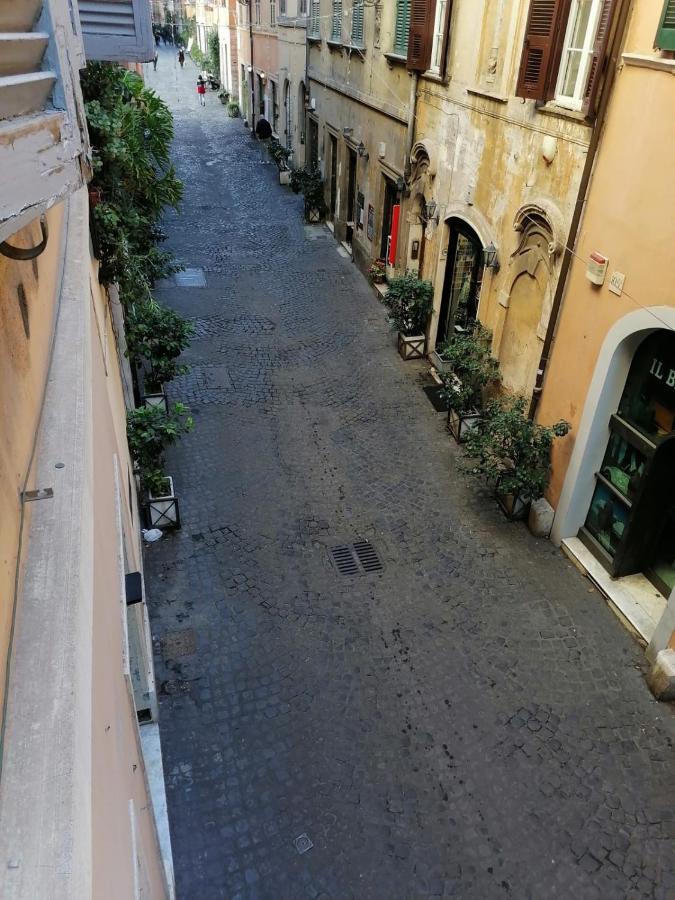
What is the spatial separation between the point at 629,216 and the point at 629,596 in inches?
158

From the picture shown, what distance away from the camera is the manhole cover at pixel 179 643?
6.53 metres

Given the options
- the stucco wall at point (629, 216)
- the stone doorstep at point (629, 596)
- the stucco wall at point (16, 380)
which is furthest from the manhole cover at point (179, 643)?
the stucco wall at point (629, 216)

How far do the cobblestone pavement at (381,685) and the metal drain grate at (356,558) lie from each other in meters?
0.12

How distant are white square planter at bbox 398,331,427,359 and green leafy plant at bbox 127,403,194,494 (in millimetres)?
5841

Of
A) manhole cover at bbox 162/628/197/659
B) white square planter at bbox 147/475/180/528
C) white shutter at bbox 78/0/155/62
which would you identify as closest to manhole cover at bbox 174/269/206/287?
white square planter at bbox 147/475/180/528

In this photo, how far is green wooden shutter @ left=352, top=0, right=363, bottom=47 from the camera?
14596 millimetres

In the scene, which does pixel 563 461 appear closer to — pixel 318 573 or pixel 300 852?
pixel 318 573

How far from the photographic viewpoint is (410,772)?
18.4ft

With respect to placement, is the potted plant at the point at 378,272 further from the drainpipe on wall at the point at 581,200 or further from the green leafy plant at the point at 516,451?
the green leafy plant at the point at 516,451

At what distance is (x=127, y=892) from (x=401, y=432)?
851cm

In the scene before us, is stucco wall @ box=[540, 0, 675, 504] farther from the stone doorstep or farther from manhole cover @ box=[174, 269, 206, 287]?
manhole cover @ box=[174, 269, 206, 287]

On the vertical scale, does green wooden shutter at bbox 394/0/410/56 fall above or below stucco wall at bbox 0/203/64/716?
above

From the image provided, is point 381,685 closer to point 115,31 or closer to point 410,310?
point 115,31

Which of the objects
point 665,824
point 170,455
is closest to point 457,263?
point 170,455
